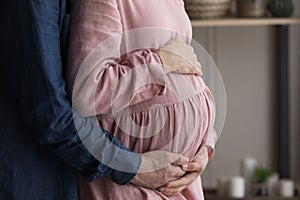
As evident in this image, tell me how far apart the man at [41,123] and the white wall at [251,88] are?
2.05m

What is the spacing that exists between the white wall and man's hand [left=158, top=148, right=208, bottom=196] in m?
1.96

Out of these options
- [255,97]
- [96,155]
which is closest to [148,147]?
[96,155]

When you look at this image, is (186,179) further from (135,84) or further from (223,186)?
(223,186)

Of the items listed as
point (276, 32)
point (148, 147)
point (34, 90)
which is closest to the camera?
point (34, 90)

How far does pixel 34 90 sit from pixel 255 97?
2.25 m

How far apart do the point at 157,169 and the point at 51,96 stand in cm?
24

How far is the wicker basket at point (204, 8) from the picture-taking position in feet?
9.38

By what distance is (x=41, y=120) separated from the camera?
1.15 metres

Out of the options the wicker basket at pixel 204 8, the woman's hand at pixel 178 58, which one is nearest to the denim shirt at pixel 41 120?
the woman's hand at pixel 178 58

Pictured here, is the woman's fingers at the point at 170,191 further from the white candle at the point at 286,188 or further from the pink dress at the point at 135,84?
the white candle at the point at 286,188

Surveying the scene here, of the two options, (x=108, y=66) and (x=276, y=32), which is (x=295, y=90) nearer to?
(x=276, y=32)

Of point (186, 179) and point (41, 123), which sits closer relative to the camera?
point (41, 123)

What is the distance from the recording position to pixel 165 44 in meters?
1.29

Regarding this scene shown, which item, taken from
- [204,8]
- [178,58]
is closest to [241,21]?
[204,8]
